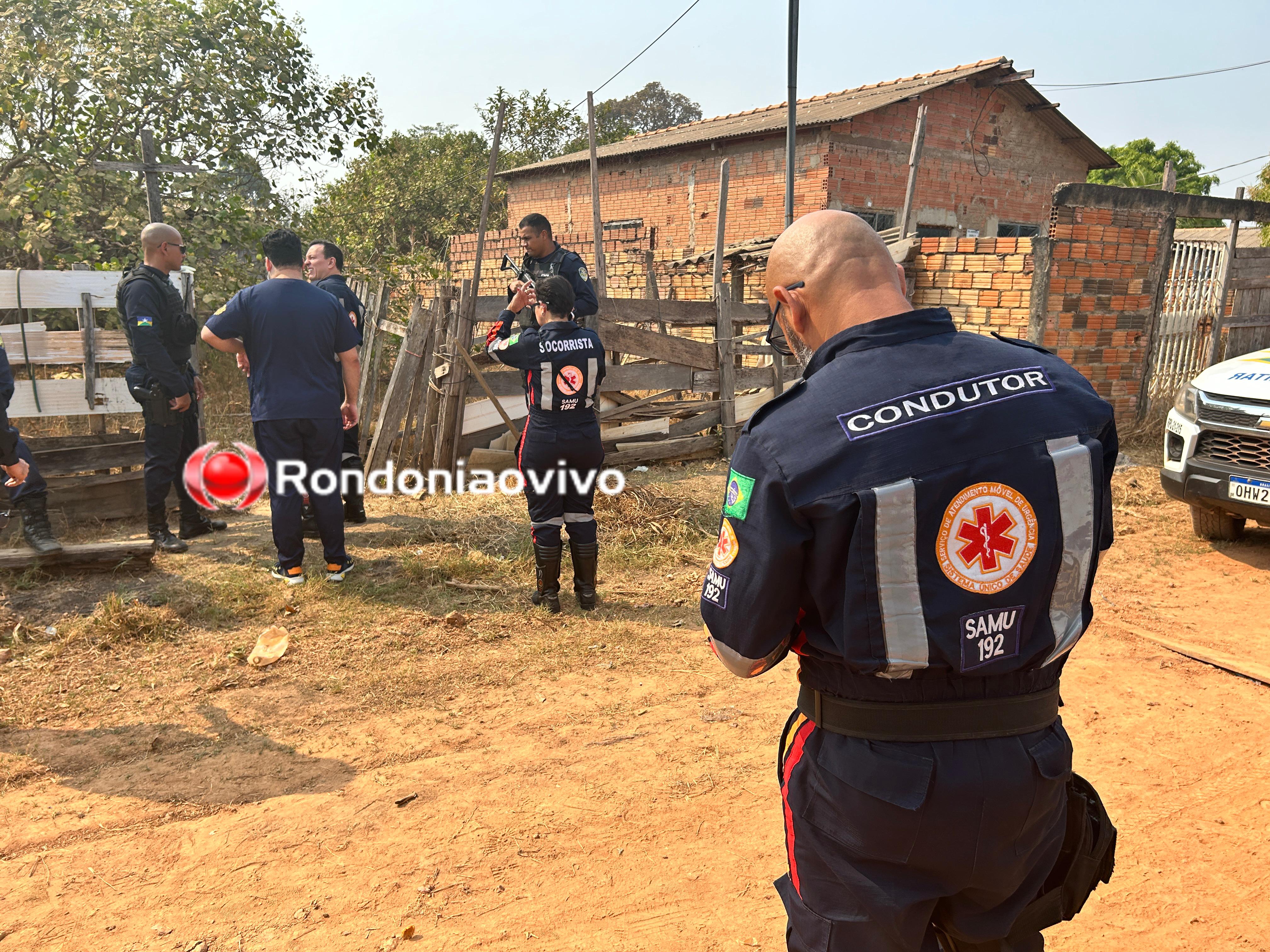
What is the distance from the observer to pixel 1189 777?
3402 mm

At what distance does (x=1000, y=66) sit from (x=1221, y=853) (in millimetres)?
16751

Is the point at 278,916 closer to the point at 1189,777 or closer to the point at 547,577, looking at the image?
the point at 547,577

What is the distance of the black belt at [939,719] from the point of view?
147 centimetres

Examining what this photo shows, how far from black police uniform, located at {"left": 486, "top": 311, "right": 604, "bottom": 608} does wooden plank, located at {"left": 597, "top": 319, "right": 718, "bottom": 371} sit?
2764 mm

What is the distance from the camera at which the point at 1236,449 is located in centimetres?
571

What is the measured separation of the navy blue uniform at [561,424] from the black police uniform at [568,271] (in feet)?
3.96

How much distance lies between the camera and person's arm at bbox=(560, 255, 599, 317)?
20.1ft

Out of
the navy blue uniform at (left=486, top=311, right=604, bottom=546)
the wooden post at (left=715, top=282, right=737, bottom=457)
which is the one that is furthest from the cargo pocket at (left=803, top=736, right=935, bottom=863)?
the wooden post at (left=715, top=282, right=737, bottom=457)

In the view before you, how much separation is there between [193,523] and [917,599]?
621cm

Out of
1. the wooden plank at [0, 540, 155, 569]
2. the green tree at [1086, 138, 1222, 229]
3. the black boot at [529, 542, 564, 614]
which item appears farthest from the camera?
the green tree at [1086, 138, 1222, 229]

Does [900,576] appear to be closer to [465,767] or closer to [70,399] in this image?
[465,767]

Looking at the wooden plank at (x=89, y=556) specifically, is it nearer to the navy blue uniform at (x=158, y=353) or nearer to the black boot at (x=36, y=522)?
the black boot at (x=36, y=522)

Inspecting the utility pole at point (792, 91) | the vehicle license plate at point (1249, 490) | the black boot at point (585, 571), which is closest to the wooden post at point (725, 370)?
the utility pole at point (792, 91)

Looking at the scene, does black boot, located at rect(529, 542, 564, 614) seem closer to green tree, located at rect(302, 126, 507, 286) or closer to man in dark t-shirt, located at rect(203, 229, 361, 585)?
man in dark t-shirt, located at rect(203, 229, 361, 585)
